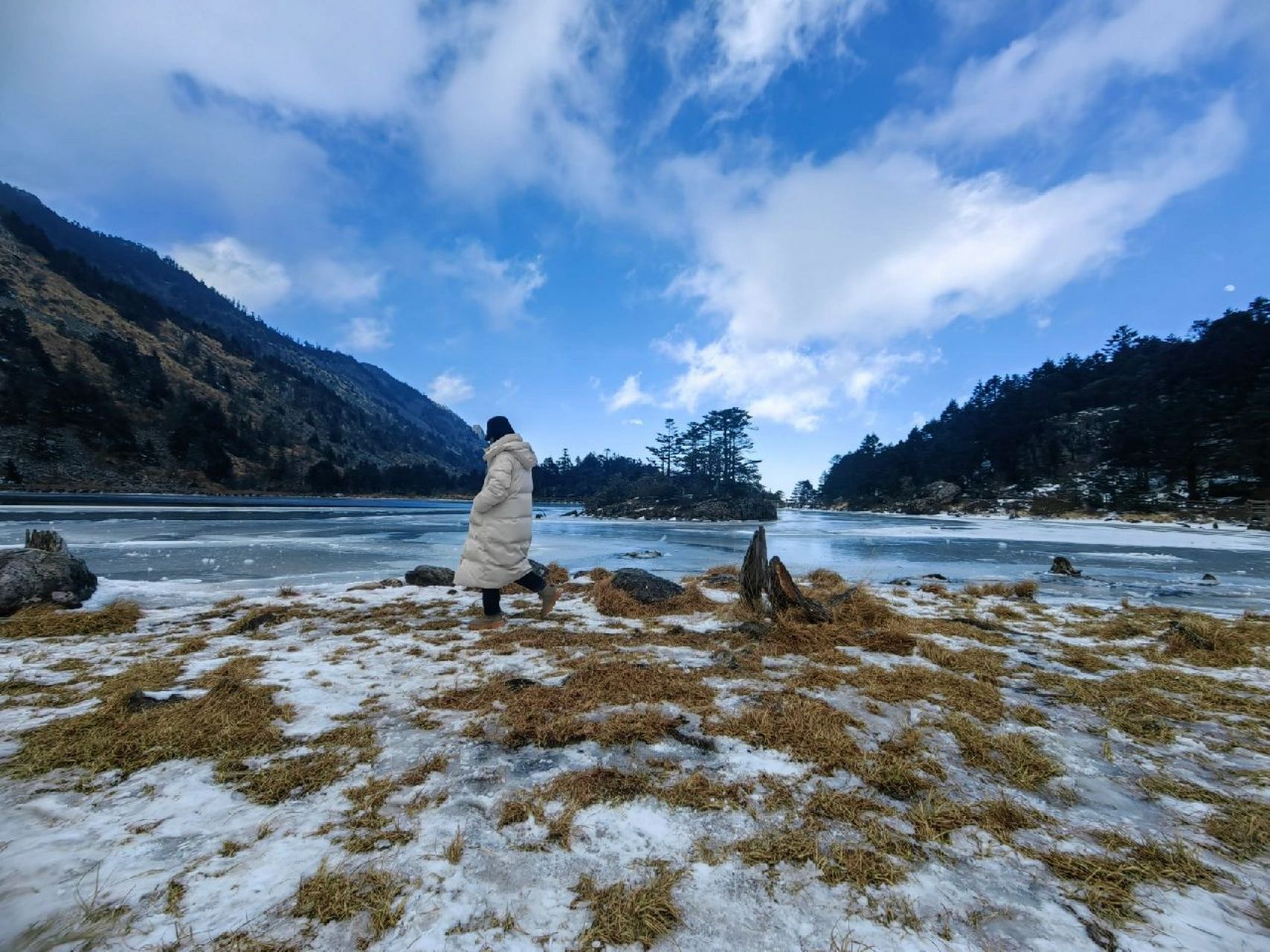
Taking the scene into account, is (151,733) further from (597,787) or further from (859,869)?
(859,869)

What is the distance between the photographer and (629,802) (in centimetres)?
259

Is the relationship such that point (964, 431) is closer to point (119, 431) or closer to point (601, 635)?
point (601, 635)

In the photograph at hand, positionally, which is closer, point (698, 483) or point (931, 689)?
point (931, 689)

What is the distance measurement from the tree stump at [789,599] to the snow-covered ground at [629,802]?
1.34 metres

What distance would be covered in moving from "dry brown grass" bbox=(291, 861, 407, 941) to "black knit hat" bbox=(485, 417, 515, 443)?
200 inches

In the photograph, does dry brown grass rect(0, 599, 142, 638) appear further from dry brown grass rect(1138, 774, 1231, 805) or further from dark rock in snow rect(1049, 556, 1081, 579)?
dark rock in snow rect(1049, 556, 1081, 579)

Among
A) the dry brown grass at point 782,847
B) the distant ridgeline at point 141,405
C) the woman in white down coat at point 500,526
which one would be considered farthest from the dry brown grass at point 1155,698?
the distant ridgeline at point 141,405

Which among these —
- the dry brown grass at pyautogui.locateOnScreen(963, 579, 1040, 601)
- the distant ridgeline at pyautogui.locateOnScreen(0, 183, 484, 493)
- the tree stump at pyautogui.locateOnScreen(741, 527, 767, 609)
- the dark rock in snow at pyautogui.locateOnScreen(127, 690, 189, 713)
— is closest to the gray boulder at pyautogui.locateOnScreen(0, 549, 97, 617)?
the dark rock in snow at pyautogui.locateOnScreen(127, 690, 189, 713)

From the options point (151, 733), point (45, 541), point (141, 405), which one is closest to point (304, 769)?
point (151, 733)

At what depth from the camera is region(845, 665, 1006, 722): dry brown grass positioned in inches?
156

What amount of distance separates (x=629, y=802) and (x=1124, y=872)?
2.21m

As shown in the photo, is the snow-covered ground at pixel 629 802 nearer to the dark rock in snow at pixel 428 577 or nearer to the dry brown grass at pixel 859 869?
the dry brown grass at pixel 859 869

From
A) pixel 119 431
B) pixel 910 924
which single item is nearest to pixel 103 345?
pixel 119 431

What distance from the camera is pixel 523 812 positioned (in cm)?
244
